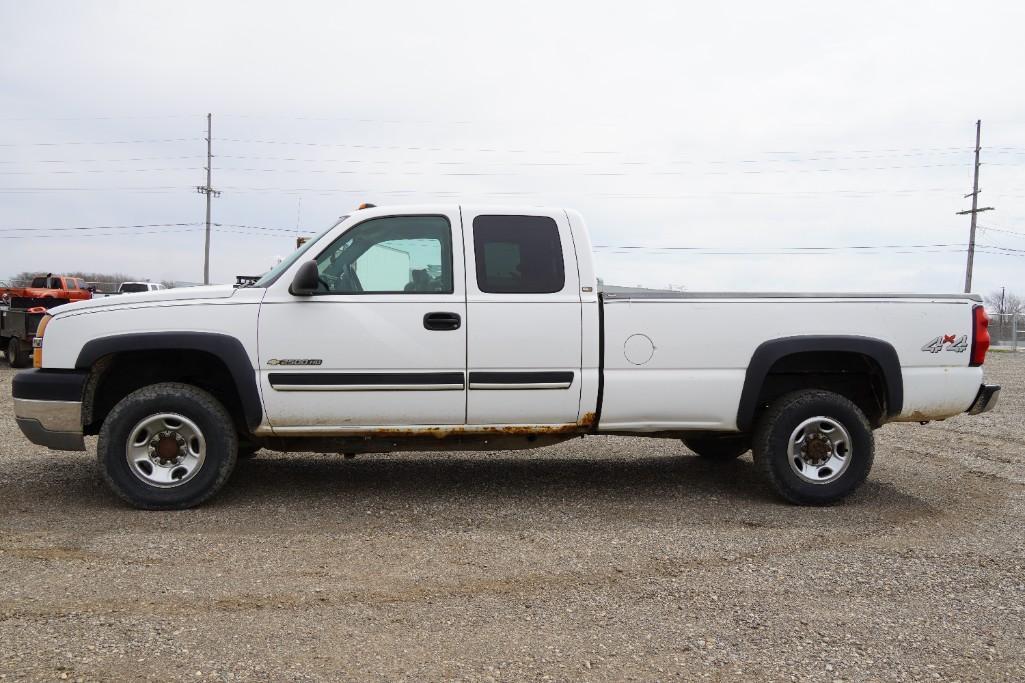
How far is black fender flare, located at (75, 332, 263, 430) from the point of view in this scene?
16.2 ft

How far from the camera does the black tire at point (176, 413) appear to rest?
4953 mm

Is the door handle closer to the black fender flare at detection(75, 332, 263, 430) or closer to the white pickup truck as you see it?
the white pickup truck

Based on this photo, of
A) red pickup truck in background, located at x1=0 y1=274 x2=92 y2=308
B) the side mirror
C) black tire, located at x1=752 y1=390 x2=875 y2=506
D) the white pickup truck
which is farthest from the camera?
red pickup truck in background, located at x1=0 y1=274 x2=92 y2=308

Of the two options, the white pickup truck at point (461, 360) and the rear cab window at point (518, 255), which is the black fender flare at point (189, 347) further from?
the rear cab window at point (518, 255)

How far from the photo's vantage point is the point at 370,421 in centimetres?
509

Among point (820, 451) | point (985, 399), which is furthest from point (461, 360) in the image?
point (985, 399)

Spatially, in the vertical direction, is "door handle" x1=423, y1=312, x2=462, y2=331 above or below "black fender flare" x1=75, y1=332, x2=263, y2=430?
above

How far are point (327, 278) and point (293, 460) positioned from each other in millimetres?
2302

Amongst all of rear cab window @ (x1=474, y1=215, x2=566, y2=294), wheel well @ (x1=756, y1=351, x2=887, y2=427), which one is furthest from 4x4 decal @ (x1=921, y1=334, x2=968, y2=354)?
rear cab window @ (x1=474, y1=215, x2=566, y2=294)

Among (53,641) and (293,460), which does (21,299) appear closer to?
(293,460)

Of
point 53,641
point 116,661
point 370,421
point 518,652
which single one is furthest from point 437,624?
point 370,421

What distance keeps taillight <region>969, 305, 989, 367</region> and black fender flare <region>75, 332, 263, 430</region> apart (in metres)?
4.70

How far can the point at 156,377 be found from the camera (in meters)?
5.37

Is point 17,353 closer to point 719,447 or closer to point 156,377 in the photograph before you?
point 156,377
